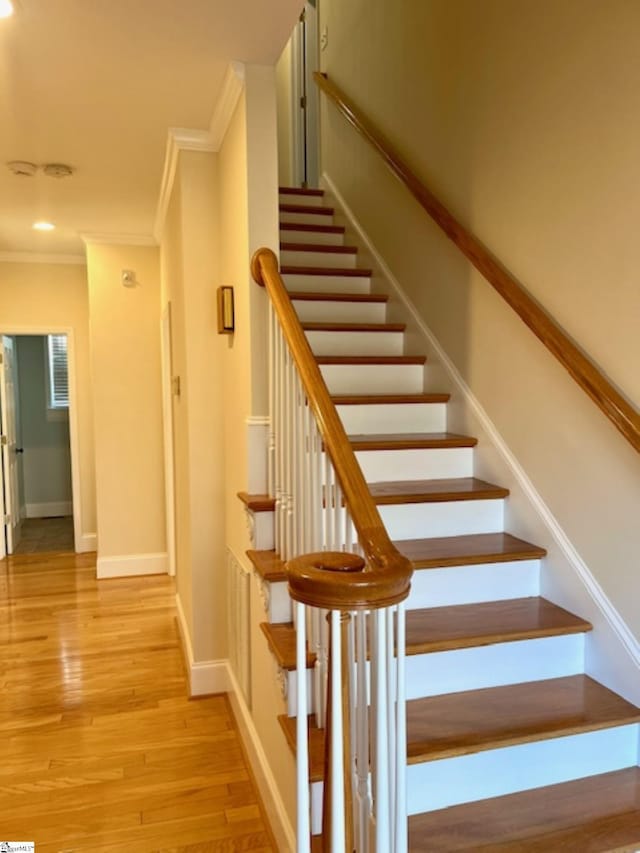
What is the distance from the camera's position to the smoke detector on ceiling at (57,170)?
3.18m

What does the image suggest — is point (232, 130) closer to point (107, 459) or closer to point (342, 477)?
point (342, 477)

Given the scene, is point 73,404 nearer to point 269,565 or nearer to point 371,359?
point 371,359

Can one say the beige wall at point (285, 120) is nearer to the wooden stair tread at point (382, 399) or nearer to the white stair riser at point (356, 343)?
the white stair riser at point (356, 343)

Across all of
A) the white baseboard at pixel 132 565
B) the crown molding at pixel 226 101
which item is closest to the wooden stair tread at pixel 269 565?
the crown molding at pixel 226 101

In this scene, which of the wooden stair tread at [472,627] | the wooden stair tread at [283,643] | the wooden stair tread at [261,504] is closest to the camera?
the wooden stair tread at [283,643]

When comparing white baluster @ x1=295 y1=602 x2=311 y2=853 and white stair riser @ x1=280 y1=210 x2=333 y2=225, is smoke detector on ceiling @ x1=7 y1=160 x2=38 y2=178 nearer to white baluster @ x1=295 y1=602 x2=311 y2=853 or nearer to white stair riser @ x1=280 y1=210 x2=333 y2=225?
white stair riser @ x1=280 y1=210 x2=333 y2=225

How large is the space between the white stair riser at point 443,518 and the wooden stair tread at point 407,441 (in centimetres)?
31

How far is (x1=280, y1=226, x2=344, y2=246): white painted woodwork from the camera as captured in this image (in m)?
4.05

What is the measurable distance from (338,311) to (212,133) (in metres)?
1.13

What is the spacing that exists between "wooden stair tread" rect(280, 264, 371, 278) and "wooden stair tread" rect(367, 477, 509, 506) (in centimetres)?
158

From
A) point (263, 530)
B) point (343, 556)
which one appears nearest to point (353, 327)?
point (263, 530)

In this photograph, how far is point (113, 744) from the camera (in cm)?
261

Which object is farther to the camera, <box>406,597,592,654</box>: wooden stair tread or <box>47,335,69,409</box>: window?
<box>47,335,69,409</box>: window

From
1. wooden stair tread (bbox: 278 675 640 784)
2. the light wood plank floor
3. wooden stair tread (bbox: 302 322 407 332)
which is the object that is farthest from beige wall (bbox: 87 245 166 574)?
wooden stair tread (bbox: 278 675 640 784)
